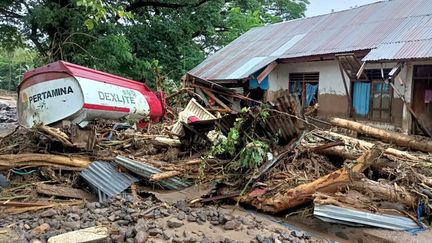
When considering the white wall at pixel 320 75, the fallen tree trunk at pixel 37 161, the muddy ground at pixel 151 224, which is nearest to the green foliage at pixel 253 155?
the muddy ground at pixel 151 224

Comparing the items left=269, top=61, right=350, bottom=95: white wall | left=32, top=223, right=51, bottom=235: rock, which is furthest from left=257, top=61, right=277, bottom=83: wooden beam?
left=32, top=223, right=51, bottom=235: rock

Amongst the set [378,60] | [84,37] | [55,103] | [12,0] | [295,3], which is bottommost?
[55,103]

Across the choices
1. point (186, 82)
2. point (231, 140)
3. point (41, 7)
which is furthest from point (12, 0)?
point (231, 140)

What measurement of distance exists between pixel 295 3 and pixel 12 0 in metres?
21.0

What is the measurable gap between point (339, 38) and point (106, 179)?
9.45 metres

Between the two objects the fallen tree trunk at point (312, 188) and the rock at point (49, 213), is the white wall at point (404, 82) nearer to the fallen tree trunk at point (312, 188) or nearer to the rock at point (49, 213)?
the fallen tree trunk at point (312, 188)

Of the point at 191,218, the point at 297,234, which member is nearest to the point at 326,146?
the point at 297,234

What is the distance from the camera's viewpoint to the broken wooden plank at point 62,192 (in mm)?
5910

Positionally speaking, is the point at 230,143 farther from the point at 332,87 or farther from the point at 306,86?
the point at 306,86

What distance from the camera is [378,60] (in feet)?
32.0

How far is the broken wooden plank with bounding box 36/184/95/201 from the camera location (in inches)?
233

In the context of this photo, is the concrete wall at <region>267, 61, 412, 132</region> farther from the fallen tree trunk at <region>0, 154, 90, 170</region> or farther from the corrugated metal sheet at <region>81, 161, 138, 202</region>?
the fallen tree trunk at <region>0, 154, 90, 170</region>

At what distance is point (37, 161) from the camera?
22.1 feet

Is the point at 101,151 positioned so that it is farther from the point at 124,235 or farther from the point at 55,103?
the point at 124,235
